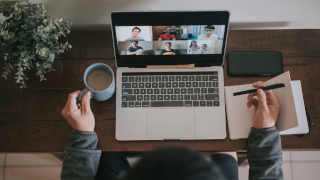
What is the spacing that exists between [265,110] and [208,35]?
1.11 ft

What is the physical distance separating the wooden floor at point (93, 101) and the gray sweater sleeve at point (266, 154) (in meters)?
0.06

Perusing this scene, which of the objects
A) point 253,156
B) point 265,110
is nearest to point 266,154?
point 253,156

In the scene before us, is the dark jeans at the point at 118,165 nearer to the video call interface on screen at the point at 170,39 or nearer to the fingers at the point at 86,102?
the fingers at the point at 86,102

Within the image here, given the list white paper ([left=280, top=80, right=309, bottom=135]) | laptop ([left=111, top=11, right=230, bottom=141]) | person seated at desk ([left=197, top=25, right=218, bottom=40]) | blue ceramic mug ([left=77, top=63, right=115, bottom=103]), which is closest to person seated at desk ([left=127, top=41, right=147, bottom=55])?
laptop ([left=111, top=11, right=230, bottom=141])

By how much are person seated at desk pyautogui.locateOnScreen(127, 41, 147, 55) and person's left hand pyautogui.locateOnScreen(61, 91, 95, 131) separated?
0.23m

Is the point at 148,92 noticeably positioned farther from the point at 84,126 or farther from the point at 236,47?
the point at 236,47

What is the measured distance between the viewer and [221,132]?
2.85ft

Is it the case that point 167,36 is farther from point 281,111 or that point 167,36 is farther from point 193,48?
point 281,111

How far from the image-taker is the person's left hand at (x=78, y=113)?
2.61 ft

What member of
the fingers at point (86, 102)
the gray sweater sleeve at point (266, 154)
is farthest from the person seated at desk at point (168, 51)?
the gray sweater sleeve at point (266, 154)

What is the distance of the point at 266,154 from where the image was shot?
31.5 inches

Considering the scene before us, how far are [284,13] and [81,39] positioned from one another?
88cm

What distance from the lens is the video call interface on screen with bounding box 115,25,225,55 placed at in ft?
2.66

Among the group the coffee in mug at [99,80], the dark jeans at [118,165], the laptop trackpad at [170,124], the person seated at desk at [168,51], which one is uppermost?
the person seated at desk at [168,51]
